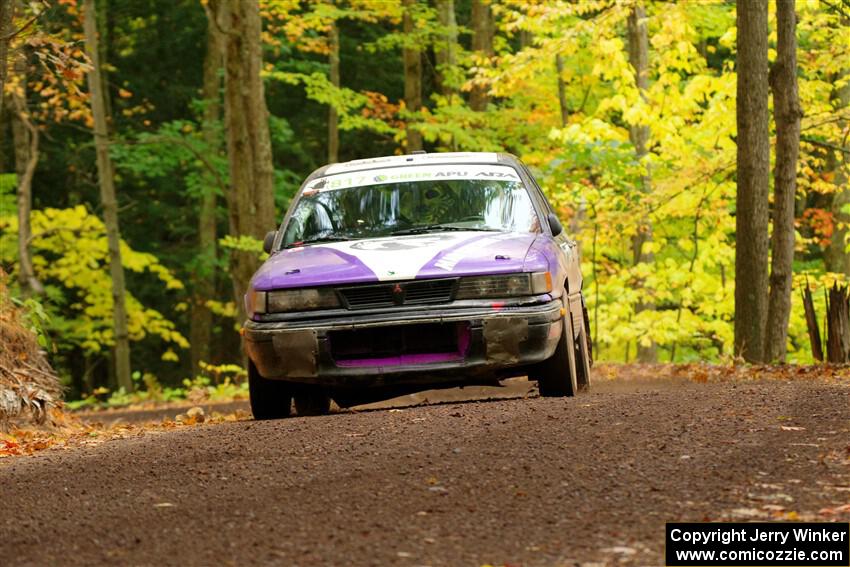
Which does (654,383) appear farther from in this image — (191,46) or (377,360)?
(191,46)

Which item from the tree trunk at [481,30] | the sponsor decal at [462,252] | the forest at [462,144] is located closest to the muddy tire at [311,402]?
the sponsor decal at [462,252]

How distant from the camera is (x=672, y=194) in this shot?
69.0 feet

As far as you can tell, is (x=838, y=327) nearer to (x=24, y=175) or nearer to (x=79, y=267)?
(x=24, y=175)

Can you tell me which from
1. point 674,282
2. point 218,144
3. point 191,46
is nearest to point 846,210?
point 674,282

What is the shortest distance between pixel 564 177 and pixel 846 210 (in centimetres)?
533

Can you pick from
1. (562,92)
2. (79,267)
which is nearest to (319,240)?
(562,92)

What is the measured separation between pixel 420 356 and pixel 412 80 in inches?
769

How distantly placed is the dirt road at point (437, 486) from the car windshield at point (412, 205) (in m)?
1.87

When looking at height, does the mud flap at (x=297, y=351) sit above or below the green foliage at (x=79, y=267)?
above

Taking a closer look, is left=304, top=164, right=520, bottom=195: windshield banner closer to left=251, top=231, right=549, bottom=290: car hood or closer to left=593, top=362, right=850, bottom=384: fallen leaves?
left=251, top=231, right=549, bottom=290: car hood

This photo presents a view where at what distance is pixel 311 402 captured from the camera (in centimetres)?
995

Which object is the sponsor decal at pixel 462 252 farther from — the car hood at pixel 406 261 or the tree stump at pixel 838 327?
the tree stump at pixel 838 327

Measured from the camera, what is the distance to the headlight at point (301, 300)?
8.70 m

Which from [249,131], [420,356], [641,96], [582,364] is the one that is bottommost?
[582,364]
